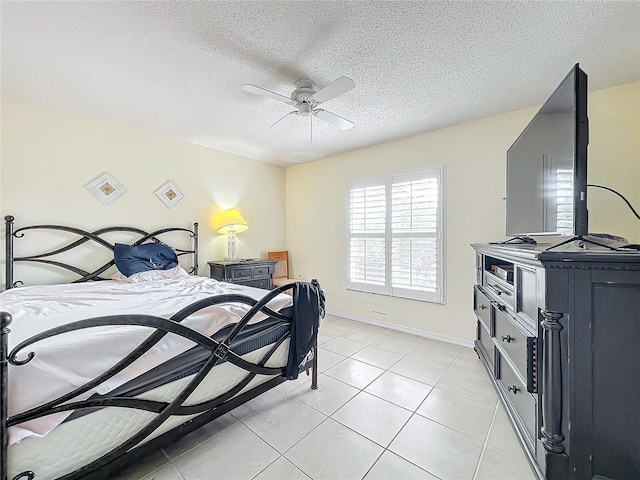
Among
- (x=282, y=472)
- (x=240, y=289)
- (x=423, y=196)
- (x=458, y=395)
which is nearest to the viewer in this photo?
(x=282, y=472)

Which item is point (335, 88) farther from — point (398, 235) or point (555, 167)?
point (398, 235)

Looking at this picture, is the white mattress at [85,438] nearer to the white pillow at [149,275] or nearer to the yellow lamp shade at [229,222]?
the white pillow at [149,275]

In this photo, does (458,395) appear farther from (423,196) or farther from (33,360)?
(33,360)

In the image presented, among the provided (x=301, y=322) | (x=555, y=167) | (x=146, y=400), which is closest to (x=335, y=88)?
(x=555, y=167)

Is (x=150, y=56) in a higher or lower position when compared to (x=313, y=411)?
higher

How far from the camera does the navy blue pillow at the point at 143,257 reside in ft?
9.50

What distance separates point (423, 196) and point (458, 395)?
2.25m

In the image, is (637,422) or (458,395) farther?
(458,395)

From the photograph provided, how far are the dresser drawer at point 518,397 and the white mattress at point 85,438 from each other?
5.90ft

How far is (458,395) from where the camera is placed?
2.15 m

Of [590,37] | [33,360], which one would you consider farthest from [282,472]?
[590,37]

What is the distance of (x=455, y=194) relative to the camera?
322 cm

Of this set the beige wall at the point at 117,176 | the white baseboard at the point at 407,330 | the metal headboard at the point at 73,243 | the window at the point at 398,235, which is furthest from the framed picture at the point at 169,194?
the white baseboard at the point at 407,330

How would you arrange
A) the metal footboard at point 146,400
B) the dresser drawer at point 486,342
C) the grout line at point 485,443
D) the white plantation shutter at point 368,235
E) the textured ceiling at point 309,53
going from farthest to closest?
1. the white plantation shutter at point 368,235
2. the dresser drawer at point 486,342
3. the textured ceiling at point 309,53
4. the grout line at point 485,443
5. the metal footboard at point 146,400
